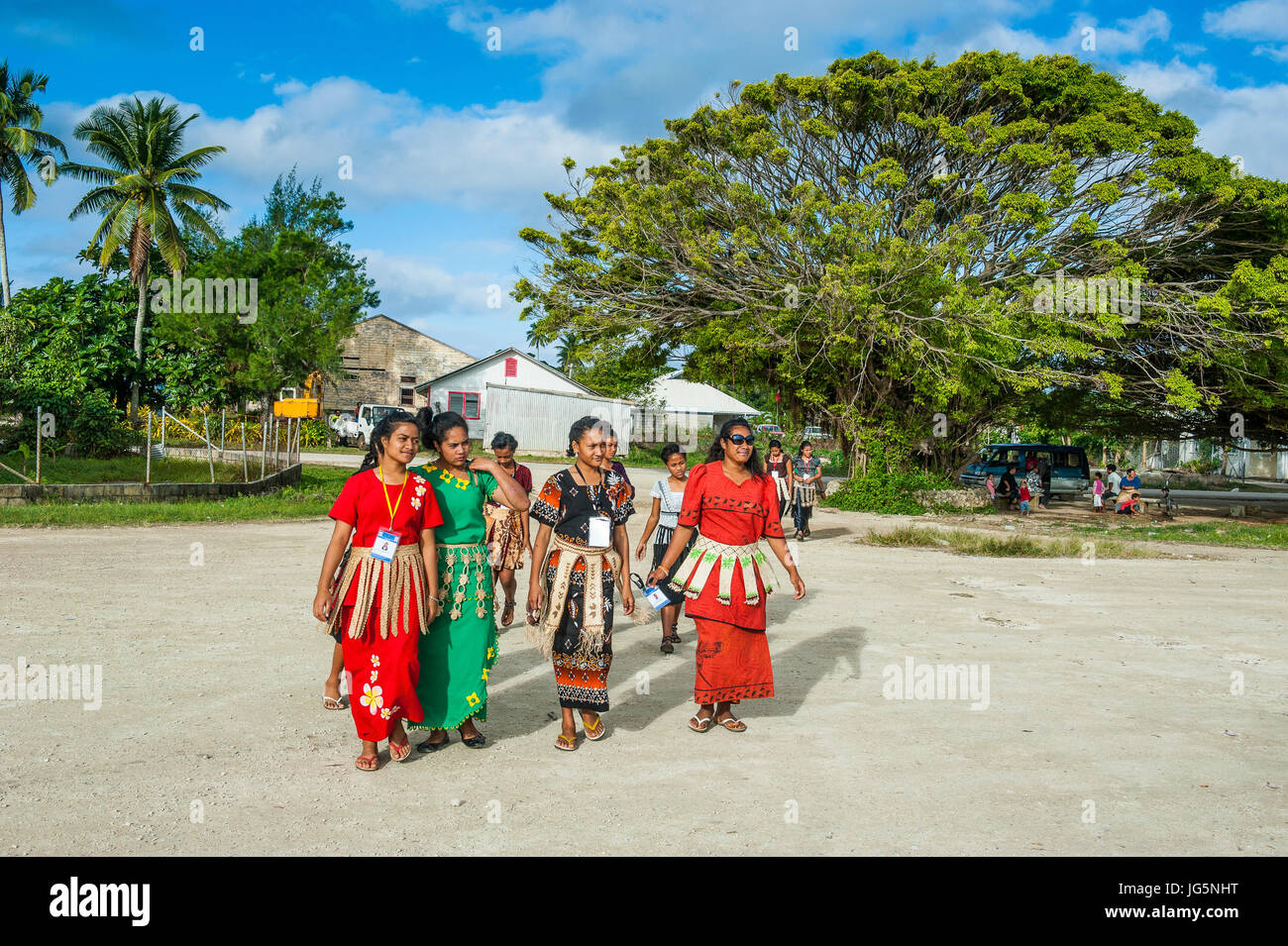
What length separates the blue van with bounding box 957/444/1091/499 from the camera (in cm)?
2608

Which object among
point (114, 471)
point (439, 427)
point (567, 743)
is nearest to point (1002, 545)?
point (567, 743)

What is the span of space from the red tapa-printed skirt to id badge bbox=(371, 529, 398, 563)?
0.90 feet

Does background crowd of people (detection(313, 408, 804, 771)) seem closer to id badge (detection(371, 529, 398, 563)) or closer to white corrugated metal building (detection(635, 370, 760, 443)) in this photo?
id badge (detection(371, 529, 398, 563))

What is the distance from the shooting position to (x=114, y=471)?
2033cm

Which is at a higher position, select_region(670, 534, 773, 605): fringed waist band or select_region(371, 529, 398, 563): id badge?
select_region(371, 529, 398, 563): id badge

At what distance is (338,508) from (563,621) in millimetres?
1350

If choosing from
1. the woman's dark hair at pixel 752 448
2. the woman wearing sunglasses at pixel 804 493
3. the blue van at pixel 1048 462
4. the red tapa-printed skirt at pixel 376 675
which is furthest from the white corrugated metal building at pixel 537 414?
the red tapa-printed skirt at pixel 376 675

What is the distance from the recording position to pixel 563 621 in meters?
5.15

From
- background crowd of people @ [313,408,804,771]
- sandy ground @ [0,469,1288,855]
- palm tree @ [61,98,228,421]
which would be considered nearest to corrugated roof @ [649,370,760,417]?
palm tree @ [61,98,228,421]

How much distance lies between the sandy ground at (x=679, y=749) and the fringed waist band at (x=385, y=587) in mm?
740

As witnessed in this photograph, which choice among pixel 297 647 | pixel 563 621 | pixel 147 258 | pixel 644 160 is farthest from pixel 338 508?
pixel 147 258

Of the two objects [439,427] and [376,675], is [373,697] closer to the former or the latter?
[376,675]

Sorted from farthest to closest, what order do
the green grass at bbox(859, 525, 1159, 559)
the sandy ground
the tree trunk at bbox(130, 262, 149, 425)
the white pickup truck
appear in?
1. the white pickup truck
2. the tree trunk at bbox(130, 262, 149, 425)
3. the green grass at bbox(859, 525, 1159, 559)
4. the sandy ground

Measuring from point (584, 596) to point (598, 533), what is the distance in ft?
1.18
